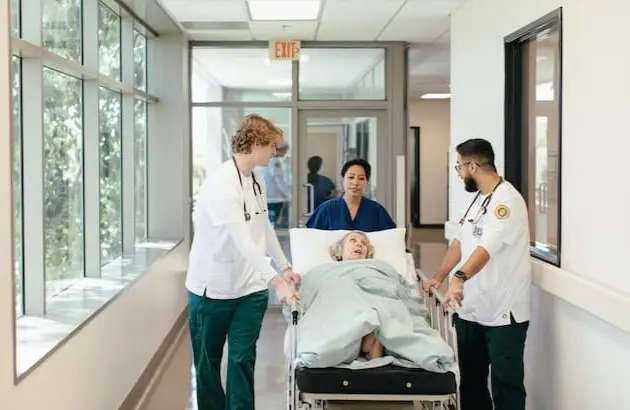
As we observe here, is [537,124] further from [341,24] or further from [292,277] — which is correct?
[341,24]

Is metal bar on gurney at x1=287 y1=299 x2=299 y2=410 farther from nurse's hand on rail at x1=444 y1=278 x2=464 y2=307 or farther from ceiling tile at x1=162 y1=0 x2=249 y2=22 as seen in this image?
ceiling tile at x1=162 y1=0 x2=249 y2=22

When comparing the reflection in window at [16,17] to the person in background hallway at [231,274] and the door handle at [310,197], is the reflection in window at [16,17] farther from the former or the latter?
the door handle at [310,197]

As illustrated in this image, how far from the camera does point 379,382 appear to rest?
282 centimetres

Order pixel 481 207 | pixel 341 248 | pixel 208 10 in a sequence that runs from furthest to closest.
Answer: pixel 208 10
pixel 341 248
pixel 481 207

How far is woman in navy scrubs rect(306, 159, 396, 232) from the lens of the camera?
163 inches

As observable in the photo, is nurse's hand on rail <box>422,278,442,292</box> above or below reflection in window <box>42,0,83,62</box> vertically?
below

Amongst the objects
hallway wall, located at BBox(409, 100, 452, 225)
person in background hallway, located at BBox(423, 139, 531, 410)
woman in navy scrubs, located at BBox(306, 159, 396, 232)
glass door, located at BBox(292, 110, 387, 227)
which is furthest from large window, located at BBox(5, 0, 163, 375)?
A: hallway wall, located at BBox(409, 100, 452, 225)

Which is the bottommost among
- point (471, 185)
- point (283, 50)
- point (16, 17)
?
point (471, 185)

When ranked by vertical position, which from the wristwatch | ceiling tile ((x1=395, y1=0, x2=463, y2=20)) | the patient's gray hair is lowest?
the wristwatch

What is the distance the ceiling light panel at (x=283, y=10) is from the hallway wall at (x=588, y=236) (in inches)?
69.8

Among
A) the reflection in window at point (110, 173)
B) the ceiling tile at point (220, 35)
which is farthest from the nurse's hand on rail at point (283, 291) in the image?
the ceiling tile at point (220, 35)

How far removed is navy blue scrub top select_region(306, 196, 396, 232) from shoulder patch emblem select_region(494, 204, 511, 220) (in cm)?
97

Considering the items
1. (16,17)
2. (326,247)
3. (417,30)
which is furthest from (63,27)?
(417,30)

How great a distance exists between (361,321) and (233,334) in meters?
0.82
